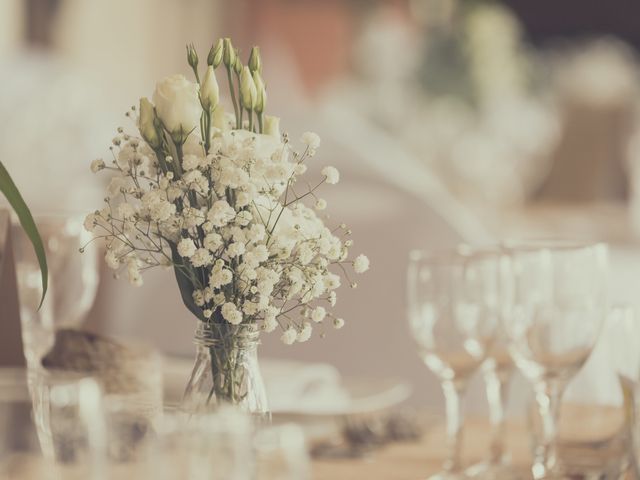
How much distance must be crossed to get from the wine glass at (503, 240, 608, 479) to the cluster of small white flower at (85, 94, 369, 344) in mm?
207

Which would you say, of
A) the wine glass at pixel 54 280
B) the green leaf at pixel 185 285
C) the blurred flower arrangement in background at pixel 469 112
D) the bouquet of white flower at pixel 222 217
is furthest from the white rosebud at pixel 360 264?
the blurred flower arrangement in background at pixel 469 112

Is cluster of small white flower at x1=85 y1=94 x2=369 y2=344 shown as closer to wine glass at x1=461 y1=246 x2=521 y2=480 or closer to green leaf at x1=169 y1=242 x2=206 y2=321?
green leaf at x1=169 y1=242 x2=206 y2=321

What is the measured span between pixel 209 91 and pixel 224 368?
0.57ft

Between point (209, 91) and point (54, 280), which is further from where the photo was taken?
point (54, 280)

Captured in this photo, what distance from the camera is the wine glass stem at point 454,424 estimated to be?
38.1 inches

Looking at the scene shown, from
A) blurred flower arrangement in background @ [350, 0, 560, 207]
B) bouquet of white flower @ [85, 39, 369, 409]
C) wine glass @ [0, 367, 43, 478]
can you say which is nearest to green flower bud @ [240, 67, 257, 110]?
bouquet of white flower @ [85, 39, 369, 409]

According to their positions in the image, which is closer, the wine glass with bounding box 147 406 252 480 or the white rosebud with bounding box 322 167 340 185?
the wine glass with bounding box 147 406 252 480

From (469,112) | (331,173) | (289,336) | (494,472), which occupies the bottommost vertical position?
(494,472)

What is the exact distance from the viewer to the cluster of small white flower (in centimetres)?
73

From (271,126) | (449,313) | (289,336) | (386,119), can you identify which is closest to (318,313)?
(289,336)

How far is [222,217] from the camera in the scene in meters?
0.72

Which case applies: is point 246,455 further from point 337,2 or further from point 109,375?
point 337,2

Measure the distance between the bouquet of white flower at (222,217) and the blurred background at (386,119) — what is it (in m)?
0.33

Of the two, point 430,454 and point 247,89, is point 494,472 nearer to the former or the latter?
point 430,454
